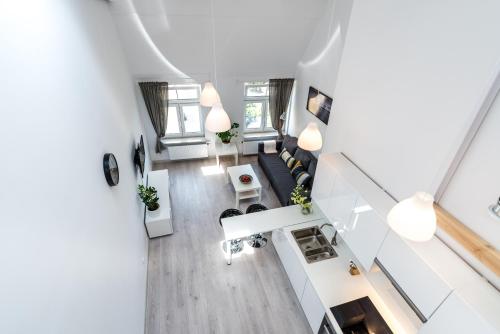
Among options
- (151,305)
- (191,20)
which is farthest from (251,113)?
(151,305)

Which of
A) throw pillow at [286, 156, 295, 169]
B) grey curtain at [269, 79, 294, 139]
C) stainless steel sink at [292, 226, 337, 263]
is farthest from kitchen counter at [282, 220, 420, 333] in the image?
grey curtain at [269, 79, 294, 139]

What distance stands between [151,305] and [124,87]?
3561 millimetres

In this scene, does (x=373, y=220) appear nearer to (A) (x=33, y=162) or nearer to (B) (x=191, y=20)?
(A) (x=33, y=162)

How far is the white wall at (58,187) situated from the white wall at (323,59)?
2.76m

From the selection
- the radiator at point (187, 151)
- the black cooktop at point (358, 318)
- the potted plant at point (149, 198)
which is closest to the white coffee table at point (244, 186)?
the radiator at point (187, 151)

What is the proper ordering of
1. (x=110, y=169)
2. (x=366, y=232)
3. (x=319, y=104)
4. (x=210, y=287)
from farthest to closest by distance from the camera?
(x=319, y=104), (x=210, y=287), (x=110, y=169), (x=366, y=232)

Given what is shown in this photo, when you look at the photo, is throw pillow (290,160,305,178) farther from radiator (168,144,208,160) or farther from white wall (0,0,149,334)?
white wall (0,0,149,334)

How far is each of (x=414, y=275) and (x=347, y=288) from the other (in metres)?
1.16

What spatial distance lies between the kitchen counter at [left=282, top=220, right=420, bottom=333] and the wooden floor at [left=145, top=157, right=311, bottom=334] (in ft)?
2.87

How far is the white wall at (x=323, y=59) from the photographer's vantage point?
443 cm

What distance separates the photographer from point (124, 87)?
4555 millimetres

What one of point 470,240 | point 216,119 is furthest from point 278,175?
point 470,240

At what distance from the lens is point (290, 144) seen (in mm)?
6312

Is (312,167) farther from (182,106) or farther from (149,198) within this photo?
(182,106)
